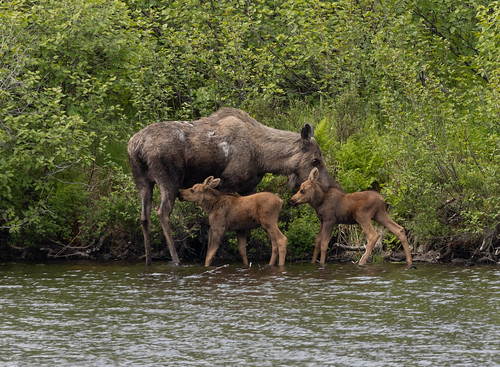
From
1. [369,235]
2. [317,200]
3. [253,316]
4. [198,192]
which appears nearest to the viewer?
[253,316]

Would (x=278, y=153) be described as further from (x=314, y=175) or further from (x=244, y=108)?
(x=244, y=108)

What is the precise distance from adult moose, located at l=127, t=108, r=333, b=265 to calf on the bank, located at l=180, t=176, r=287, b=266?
1.57ft

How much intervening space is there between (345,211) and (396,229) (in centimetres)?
92

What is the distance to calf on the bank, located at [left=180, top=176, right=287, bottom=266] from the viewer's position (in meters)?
16.0

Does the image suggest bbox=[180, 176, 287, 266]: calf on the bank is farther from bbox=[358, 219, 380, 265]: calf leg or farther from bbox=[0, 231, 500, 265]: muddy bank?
bbox=[358, 219, 380, 265]: calf leg

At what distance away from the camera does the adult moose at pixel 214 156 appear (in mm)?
16344

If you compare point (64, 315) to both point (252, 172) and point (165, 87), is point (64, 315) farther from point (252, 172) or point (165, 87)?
point (165, 87)

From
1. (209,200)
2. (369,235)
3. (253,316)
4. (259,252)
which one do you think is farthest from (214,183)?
(253,316)

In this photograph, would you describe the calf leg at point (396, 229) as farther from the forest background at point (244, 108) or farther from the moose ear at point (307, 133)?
the moose ear at point (307, 133)

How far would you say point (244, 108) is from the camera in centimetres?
2003

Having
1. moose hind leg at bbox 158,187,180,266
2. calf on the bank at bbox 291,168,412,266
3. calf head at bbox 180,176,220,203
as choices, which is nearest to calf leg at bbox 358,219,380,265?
calf on the bank at bbox 291,168,412,266

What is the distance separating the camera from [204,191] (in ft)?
53.3

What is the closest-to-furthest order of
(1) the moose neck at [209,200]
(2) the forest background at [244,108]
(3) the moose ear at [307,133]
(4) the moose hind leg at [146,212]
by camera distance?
(1) the moose neck at [209,200] < (2) the forest background at [244,108] < (4) the moose hind leg at [146,212] < (3) the moose ear at [307,133]

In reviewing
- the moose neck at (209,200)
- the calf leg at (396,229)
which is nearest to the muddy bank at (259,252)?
the calf leg at (396,229)
